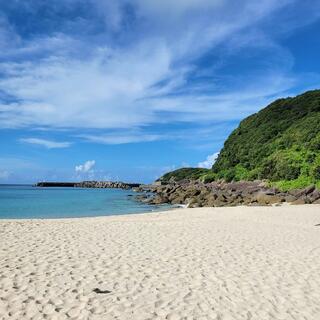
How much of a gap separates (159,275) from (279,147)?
67313 millimetres

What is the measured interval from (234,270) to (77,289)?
4.11 meters

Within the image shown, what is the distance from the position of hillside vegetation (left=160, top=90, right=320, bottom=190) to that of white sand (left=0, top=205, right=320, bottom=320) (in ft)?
116

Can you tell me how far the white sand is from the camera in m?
7.41

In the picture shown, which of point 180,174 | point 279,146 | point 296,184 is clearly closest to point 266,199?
point 296,184

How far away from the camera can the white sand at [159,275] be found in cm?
741

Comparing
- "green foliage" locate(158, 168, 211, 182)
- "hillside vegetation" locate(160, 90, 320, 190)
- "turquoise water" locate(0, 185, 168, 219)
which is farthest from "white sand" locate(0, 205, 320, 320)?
"green foliage" locate(158, 168, 211, 182)

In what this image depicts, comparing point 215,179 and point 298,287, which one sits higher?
point 215,179

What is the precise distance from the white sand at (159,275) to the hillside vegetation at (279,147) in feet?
116

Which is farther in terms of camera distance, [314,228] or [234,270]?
[314,228]

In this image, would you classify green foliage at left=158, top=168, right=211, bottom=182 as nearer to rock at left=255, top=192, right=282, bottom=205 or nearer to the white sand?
rock at left=255, top=192, right=282, bottom=205

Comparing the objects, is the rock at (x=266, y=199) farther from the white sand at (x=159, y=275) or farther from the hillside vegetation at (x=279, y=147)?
the white sand at (x=159, y=275)

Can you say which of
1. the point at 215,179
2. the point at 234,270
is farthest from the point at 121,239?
the point at 215,179

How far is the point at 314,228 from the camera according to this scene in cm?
1889

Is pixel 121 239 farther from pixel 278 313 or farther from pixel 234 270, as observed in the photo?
pixel 278 313
